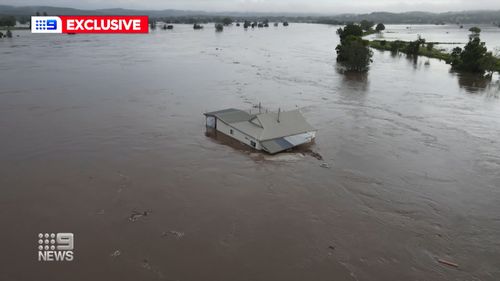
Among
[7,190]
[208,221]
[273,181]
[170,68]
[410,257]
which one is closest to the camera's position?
[410,257]

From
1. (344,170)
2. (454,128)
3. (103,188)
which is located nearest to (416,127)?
(454,128)

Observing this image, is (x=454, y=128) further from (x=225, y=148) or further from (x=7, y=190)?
(x=7, y=190)

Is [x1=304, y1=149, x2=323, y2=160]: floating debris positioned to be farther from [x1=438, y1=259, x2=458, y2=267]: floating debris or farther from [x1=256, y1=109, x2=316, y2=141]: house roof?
[x1=438, y1=259, x2=458, y2=267]: floating debris

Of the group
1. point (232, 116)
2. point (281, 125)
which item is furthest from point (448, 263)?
point (232, 116)

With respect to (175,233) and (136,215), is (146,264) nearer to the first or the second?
(175,233)

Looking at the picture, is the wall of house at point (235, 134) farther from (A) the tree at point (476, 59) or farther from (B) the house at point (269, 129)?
(A) the tree at point (476, 59)

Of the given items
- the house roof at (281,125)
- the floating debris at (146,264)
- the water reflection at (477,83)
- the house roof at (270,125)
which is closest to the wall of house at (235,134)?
the house roof at (270,125)
